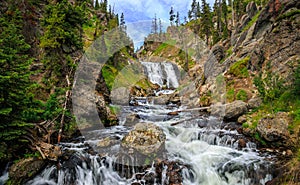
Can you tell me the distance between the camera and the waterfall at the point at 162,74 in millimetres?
45281

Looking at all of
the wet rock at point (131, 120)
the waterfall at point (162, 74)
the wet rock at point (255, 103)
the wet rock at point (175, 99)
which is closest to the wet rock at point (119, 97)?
the wet rock at point (175, 99)

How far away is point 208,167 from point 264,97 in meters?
7.99

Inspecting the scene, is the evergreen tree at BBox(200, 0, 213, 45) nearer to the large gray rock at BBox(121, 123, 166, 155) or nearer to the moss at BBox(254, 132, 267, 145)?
the moss at BBox(254, 132, 267, 145)

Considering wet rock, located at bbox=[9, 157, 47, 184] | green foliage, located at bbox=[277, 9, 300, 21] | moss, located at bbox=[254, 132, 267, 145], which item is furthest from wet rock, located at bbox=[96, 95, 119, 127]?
green foliage, located at bbox=[277, 9, 300, 21]

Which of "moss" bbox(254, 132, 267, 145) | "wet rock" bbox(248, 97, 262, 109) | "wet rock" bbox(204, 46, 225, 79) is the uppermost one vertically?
"wet rock" bbox(204, 46, 225, 79)

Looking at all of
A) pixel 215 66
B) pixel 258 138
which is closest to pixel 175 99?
pixel 215 66

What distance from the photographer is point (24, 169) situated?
8.27 meters

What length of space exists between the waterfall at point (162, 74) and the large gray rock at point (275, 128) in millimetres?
32436

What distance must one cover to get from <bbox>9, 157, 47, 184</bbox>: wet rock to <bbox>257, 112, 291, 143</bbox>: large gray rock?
36.8ft

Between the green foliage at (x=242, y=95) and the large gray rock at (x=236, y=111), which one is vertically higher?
the green foliage at (x=242, y=95)

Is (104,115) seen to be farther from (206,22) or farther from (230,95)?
(206,22)

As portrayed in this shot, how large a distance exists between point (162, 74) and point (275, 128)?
3758 cm

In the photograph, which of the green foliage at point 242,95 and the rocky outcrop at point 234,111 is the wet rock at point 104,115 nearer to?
the rocky outcrop at point 234,111

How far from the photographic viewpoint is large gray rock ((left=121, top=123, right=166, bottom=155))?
9.86 m
